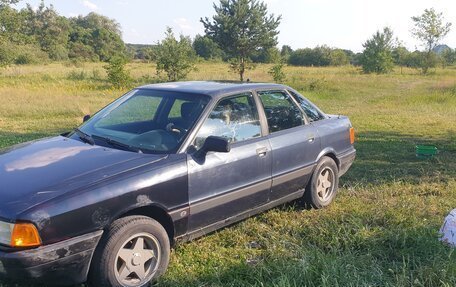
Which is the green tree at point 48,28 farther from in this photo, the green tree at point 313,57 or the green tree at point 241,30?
the green tree at point 241,30

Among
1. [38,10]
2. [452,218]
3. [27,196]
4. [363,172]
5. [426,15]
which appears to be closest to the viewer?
[27,196]

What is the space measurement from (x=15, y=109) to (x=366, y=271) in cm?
1354

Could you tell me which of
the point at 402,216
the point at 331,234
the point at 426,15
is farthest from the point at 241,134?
the point at 426,15

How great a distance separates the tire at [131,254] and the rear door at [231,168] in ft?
1.40

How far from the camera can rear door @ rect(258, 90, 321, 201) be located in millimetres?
4539

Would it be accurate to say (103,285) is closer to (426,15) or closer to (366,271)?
(366,271)

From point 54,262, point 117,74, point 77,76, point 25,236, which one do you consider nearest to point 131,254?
point 54,262

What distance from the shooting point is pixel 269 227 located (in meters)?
4.61

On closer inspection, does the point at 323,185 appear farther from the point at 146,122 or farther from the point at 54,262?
the point at 54,262

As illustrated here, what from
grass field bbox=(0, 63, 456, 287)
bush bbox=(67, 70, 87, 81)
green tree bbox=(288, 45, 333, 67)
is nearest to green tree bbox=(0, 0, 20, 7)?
bush bbox=(67, 70, 87, 81)

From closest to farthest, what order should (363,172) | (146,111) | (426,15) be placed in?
(146,111)
(363,172)
(426,15)

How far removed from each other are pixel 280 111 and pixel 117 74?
59.5 ft

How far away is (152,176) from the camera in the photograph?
11.1 ft

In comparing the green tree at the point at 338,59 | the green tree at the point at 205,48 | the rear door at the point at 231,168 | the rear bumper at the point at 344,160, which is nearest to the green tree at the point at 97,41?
the green tree at the point at 205,48
